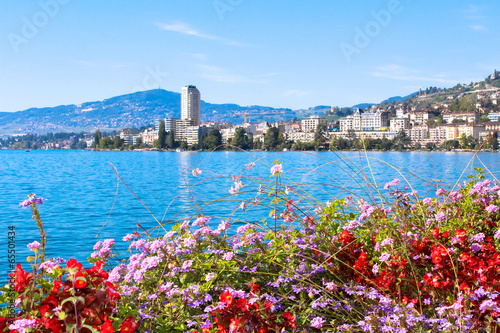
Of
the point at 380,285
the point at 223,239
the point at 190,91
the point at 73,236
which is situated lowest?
the point at 73,236

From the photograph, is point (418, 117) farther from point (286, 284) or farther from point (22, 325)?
point (22, 325)

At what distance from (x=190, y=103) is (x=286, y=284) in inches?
6966

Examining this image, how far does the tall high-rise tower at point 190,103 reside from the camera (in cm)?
17357

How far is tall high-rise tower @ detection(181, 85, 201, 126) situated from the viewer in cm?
17357

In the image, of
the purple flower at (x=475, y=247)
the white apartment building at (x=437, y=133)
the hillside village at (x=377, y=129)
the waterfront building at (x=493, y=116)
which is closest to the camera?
the purple flower at (x=475, y=247)

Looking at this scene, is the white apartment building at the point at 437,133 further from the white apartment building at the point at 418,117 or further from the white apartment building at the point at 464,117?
the white apartment building at the point at 418,117

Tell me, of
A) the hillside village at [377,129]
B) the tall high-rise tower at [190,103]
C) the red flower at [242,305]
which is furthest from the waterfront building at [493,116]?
the red flower at [242,305]

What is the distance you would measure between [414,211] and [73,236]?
5836 millimetres

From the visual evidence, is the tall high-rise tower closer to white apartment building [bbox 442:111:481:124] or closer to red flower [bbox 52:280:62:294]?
white apartment building [bbox 442:111:481:124]

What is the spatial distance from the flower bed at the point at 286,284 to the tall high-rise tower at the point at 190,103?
172681mm

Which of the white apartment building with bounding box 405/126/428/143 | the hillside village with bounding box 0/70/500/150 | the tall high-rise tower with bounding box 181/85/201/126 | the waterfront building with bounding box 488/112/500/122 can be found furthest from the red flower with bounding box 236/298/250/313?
the tall high-rise tower with bounding box 181/85/201/126

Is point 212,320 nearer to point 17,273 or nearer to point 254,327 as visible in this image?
point 254,327

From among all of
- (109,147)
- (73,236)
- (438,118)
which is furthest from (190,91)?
(73,236)

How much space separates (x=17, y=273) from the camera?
133cm
